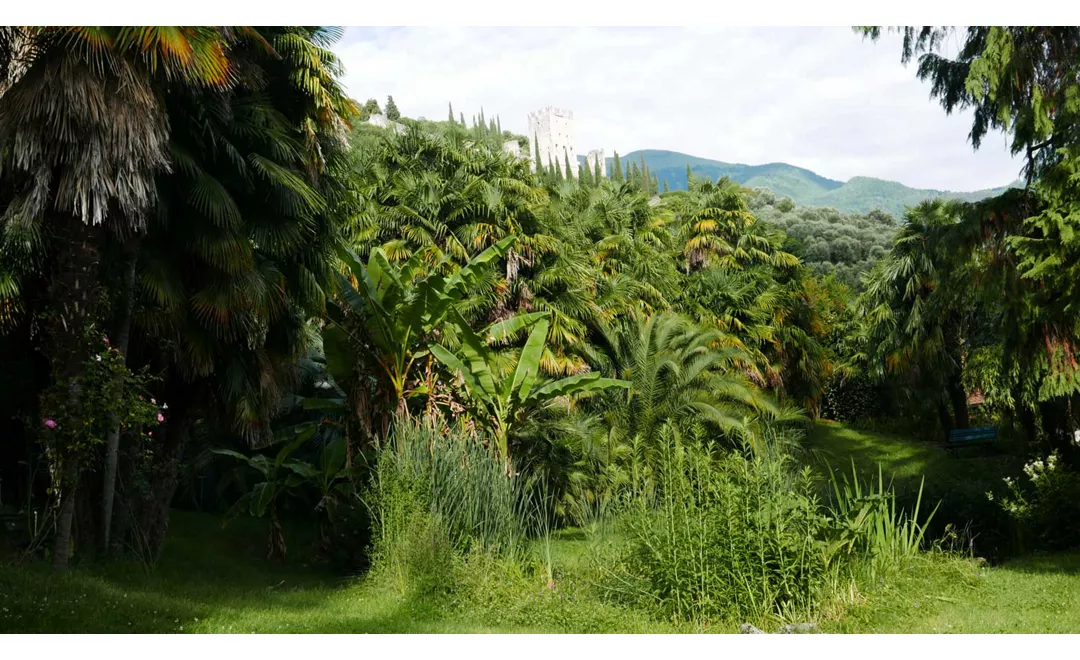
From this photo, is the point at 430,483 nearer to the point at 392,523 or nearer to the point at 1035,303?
the point at 392,523

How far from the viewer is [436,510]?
33.0 ft

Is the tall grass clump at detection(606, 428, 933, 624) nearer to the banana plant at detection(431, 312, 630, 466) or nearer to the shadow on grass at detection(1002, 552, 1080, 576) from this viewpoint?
the shadow on grass at detection(1002, 552, 1080, 576)

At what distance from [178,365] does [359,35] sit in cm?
473

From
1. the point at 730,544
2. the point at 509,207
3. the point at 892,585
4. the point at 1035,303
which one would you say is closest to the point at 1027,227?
the point at 1035,303

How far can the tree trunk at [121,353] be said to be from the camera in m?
9.91

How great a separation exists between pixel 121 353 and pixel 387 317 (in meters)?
3.92

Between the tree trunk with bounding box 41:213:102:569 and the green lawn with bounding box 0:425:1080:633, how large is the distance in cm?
67

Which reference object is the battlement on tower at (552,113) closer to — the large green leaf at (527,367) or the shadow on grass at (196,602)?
the large green leaf at (527,367)

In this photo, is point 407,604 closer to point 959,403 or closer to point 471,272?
point 471,272

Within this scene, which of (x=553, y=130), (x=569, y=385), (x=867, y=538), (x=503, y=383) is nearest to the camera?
(x=867, y=538)

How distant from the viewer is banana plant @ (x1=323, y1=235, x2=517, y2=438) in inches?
498

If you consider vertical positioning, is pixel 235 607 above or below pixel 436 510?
below

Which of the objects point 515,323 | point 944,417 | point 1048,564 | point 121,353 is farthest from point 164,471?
point 944,417

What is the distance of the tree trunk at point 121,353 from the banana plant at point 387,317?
3.30 metres
